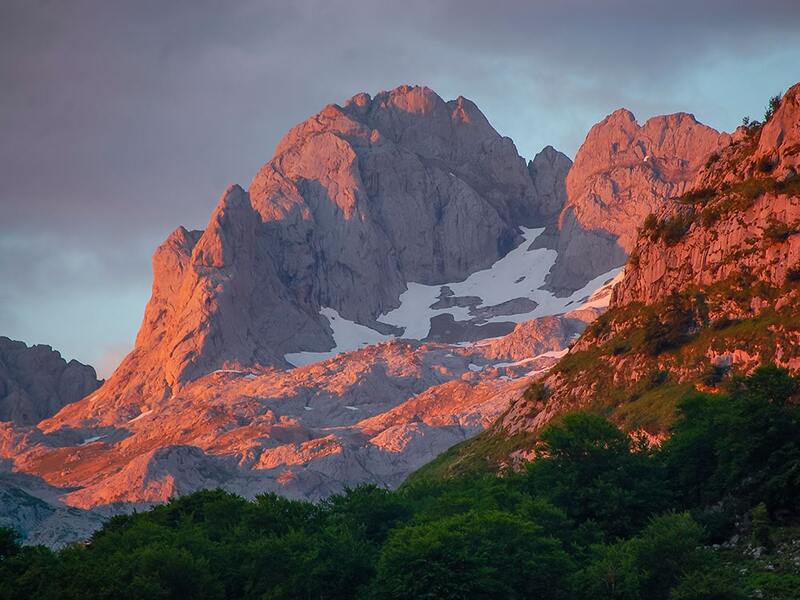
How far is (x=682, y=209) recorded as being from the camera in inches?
5792

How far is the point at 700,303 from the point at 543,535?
5066 centimetres

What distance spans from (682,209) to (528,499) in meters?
59.3

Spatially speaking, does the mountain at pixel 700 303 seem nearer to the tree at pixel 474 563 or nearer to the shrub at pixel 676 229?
the shrub at pixel 676 229

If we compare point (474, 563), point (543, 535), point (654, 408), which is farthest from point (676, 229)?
point (474, 563)

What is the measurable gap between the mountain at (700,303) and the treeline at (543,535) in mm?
14176

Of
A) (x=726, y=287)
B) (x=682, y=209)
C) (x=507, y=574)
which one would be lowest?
(x=507, y=574)

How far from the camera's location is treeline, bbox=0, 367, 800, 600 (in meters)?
79.8

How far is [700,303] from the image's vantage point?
13462 cm

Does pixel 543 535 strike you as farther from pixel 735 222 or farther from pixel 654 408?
pixel 735 222

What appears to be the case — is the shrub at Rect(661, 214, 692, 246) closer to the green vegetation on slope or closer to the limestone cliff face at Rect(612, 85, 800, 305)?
the limestone cliff face at Rect(612, 85, 800, 305)

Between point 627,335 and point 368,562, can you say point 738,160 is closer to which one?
point 627,335

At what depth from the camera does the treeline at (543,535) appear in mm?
79750

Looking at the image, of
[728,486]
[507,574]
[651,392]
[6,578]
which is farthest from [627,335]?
[6,578]

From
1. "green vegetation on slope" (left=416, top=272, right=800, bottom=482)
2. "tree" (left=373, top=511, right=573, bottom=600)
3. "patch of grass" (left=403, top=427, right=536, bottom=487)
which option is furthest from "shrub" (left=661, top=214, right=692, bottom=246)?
"tree" (left=373, top=511, right=573, bottom=600)
